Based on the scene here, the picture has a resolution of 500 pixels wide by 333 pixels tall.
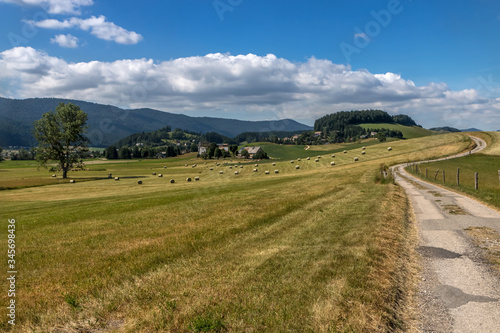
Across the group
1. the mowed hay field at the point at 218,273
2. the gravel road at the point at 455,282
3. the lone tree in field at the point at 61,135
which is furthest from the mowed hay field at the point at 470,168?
the lone tree in field at the point at 61,135

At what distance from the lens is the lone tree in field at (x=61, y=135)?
7138 cm

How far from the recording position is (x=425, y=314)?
20.5 ft

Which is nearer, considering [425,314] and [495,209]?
[425,314]

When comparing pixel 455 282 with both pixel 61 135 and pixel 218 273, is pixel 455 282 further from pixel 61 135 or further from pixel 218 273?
pixel 61 135

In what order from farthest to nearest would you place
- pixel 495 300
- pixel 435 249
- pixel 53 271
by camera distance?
pixel 435 249 < pixel 53 271 < pixel 495 300

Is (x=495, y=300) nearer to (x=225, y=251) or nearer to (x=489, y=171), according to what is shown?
(x=225, y=251)

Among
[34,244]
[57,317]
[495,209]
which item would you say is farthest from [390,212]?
[34,244]

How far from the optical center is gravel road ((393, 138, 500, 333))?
19.4 ft

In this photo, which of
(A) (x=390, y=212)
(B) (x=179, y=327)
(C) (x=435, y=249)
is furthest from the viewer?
(A) (x=390, y=212)

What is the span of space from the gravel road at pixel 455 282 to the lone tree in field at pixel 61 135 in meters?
79.4

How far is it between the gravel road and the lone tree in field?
79352mm

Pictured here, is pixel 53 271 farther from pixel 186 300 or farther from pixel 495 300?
pixel 495 300

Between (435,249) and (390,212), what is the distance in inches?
241

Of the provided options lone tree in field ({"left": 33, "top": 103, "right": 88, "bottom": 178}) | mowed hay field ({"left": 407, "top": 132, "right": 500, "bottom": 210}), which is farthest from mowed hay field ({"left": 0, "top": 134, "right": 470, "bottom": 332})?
lone tree in field ({"left": 33, "top": 103, "right": 88, "bottom": 178})
